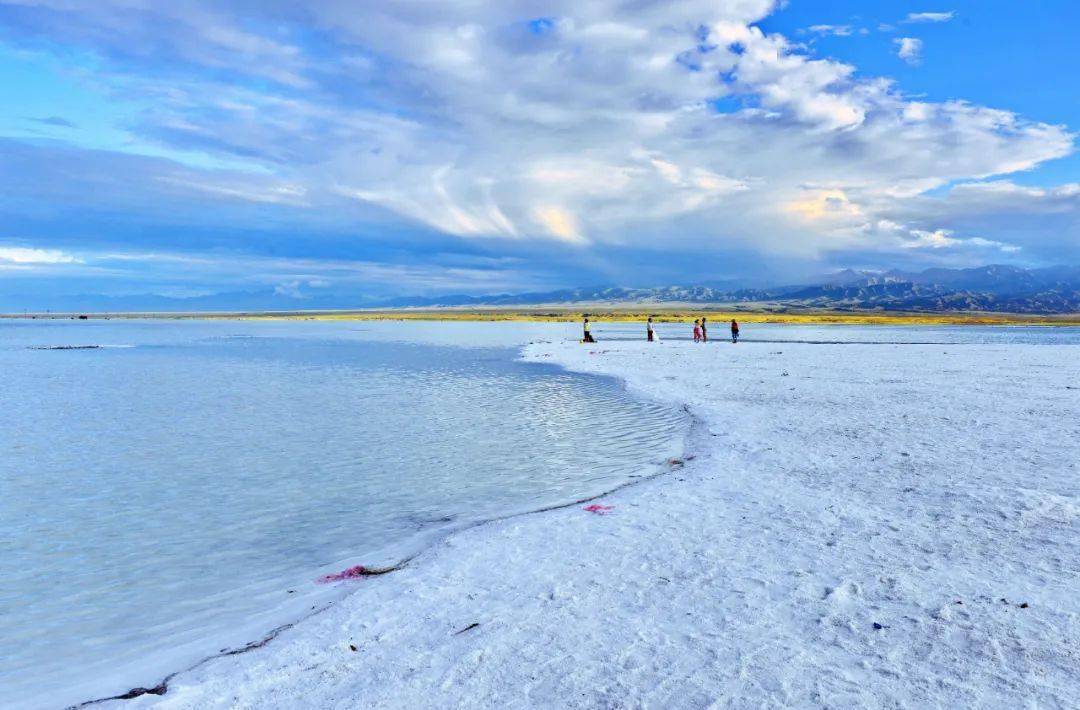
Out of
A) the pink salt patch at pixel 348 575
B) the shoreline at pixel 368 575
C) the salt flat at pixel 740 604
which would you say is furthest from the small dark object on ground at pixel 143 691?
the pink salt patch at pixel 348 575

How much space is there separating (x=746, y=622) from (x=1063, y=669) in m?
2.95

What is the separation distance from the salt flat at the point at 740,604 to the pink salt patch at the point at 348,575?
534mm

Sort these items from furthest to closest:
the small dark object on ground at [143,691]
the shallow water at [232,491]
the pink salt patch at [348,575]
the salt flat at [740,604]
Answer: the pink salt patch at [348,575] → the shallow water at [232,491] → the small dark object on ground at [143,691] → the salt flat at [740,604]

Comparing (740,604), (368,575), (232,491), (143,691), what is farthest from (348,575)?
(232,491)

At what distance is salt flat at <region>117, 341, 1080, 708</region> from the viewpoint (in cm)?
645

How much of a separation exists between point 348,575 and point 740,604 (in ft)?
18.2

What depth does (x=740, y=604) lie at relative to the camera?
26.9 feet

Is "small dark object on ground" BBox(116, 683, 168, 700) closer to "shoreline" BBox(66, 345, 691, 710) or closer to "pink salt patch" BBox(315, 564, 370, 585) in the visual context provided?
"shoreline" BBox(66, 345, 691, 710)

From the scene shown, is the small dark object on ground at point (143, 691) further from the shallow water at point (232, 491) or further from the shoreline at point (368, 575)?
the shallow water at point (232, 491)

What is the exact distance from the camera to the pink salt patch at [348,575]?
9789 mm

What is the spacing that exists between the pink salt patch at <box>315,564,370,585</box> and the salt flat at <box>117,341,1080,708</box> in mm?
534

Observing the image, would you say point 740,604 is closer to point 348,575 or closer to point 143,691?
point 348,575

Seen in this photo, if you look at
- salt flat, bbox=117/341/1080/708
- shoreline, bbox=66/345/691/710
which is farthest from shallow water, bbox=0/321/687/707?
salt flat, bbox=117/341/1080/708

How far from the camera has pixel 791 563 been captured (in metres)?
9.52
